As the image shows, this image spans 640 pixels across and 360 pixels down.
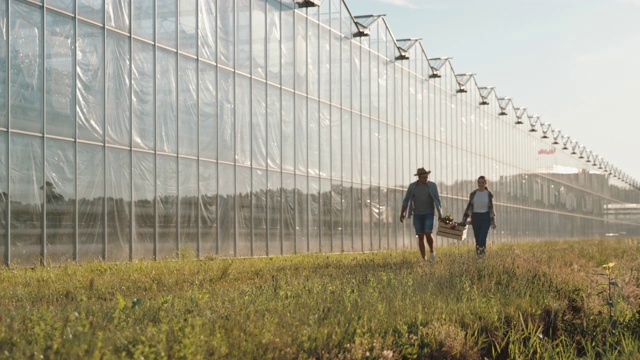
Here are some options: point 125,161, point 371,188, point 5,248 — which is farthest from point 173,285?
point 371,188

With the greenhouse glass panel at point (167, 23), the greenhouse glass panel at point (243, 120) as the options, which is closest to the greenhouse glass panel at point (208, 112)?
the greenhouse glass panel at point (243, 120)

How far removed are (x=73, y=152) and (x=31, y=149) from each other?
48.8 inches

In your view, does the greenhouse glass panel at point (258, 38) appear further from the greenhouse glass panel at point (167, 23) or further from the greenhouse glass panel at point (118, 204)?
the greenhouse glass panel at point (118, 204)

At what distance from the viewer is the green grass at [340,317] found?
6.39 meters

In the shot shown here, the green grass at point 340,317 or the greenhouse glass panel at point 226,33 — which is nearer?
the green grass at point 340,317

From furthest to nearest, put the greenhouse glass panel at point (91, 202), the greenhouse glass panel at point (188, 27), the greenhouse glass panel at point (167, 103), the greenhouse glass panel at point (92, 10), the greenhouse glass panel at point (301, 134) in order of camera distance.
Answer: the greenhouse glass panel at point (301, 134), the greenhouse glass panel at point (188, 27), the greenhouse glass panel at point (167, 103), the greenhouse glass panel at point (92, 10), the greenhouse glass panel at point (91, 202)

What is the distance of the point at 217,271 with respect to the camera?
52.5 ft

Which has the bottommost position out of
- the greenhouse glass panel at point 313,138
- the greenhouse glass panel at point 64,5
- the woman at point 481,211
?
the woman at point 481,211

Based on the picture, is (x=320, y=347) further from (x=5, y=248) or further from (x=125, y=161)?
(x=125, y=161)

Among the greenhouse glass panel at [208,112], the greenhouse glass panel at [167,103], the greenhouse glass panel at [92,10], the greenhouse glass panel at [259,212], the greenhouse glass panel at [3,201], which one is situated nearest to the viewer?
the greenhouse glass panel at [3,201]

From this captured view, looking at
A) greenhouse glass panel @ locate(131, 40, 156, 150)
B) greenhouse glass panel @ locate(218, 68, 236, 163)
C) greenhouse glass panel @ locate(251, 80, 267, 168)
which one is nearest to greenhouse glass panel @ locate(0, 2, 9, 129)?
greenhouse glass panel @ locate(131, 40, 156, 150)

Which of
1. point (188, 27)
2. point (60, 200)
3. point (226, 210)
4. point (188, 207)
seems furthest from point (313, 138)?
point (60, 200)

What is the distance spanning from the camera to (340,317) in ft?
26.4

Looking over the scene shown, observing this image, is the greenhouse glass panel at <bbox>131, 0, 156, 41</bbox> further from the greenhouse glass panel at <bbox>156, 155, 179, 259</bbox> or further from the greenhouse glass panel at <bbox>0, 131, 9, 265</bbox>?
the greenhouse glass panel at <bbox>0, 131, 9, 265</bbox>
